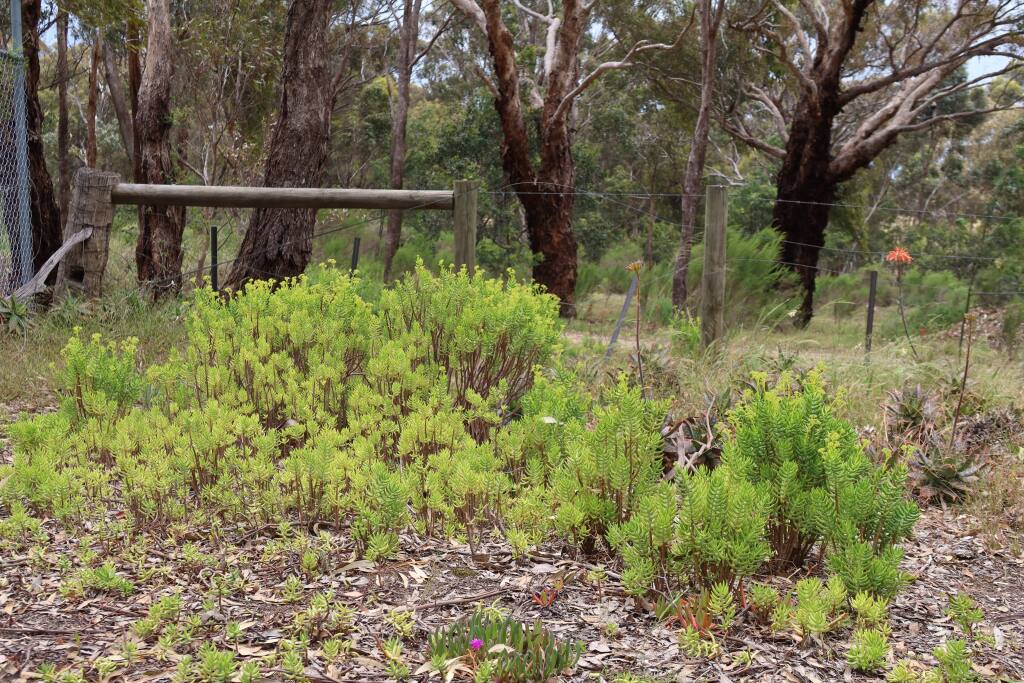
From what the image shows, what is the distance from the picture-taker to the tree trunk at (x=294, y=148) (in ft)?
24.0

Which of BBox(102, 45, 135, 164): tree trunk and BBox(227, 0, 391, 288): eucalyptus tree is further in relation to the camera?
BBox(102, 45, 135, 164): tree trunk

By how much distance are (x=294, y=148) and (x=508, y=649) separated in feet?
19.9

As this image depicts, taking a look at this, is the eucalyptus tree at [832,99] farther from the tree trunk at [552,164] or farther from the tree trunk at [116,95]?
the tree trunk at [116,95]

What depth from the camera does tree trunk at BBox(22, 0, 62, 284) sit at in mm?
6922

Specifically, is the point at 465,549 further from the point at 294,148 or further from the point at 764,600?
the point at 294,148

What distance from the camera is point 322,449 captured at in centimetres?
283

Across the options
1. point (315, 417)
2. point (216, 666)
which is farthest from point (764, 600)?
point (315, 417)

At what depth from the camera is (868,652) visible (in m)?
2.11

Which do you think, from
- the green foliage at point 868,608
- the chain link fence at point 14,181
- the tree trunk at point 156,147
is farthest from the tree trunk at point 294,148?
the green foliage at point 868,608

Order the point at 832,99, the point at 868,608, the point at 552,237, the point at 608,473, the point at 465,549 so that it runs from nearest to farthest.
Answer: the point at 868,608
the point at 608,473
the point at 465,549
the point at 552,237
the point at 832,99

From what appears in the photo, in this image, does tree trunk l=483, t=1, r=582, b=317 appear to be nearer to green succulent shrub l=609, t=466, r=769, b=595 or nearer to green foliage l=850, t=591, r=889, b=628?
green succulent shrub l=609, t=466, r=769, b=595

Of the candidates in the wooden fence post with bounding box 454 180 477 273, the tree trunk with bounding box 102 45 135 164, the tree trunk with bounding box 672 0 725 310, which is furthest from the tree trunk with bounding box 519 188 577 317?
the tree trunk with bounding box 102 45 135 164

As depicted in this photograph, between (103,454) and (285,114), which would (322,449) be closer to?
(103,454)

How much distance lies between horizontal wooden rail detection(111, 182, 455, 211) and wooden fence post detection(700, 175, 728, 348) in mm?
1772
